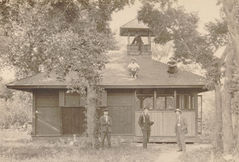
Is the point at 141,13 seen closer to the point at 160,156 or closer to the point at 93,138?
the point at 93,138

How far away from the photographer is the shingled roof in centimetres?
2628

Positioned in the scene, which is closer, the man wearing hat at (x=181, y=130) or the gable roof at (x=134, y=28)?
the man wearing hat at (x=181, y=130)

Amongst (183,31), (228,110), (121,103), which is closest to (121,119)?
(121,103)

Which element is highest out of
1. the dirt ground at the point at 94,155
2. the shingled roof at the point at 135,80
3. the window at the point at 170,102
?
the shingled roof at the point at 135,80

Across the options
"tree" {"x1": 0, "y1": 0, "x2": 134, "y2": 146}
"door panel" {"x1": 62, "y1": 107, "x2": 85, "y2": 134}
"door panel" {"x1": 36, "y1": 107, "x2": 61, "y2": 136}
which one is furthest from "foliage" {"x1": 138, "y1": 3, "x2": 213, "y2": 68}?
"door panel" {"x1": 36, "y1": 107, "x2": 61, "y2": 136}

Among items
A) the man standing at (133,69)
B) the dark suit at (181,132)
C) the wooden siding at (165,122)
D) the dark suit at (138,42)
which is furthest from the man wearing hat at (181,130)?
the dark suit at (138,42)

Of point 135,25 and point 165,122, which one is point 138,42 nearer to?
point 135,25

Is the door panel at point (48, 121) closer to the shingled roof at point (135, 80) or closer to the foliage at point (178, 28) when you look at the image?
the shingled roof at point (135, 80)

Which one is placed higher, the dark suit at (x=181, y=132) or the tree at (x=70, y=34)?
the tree at (x=70, y=34)

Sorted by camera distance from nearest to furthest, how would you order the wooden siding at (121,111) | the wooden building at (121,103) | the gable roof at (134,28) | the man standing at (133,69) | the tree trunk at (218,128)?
the tree trunk at (218,128)
the wooden building at (121,103)
the man standing at (133,69)
the wooden siding at (121,111)
the gable roof at (134,28)

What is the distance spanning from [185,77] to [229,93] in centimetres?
1041

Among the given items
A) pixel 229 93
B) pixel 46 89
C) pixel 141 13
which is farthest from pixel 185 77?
pixel 229 93

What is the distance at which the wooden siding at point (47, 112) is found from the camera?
27516 mm

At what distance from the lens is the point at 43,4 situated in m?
20.5
